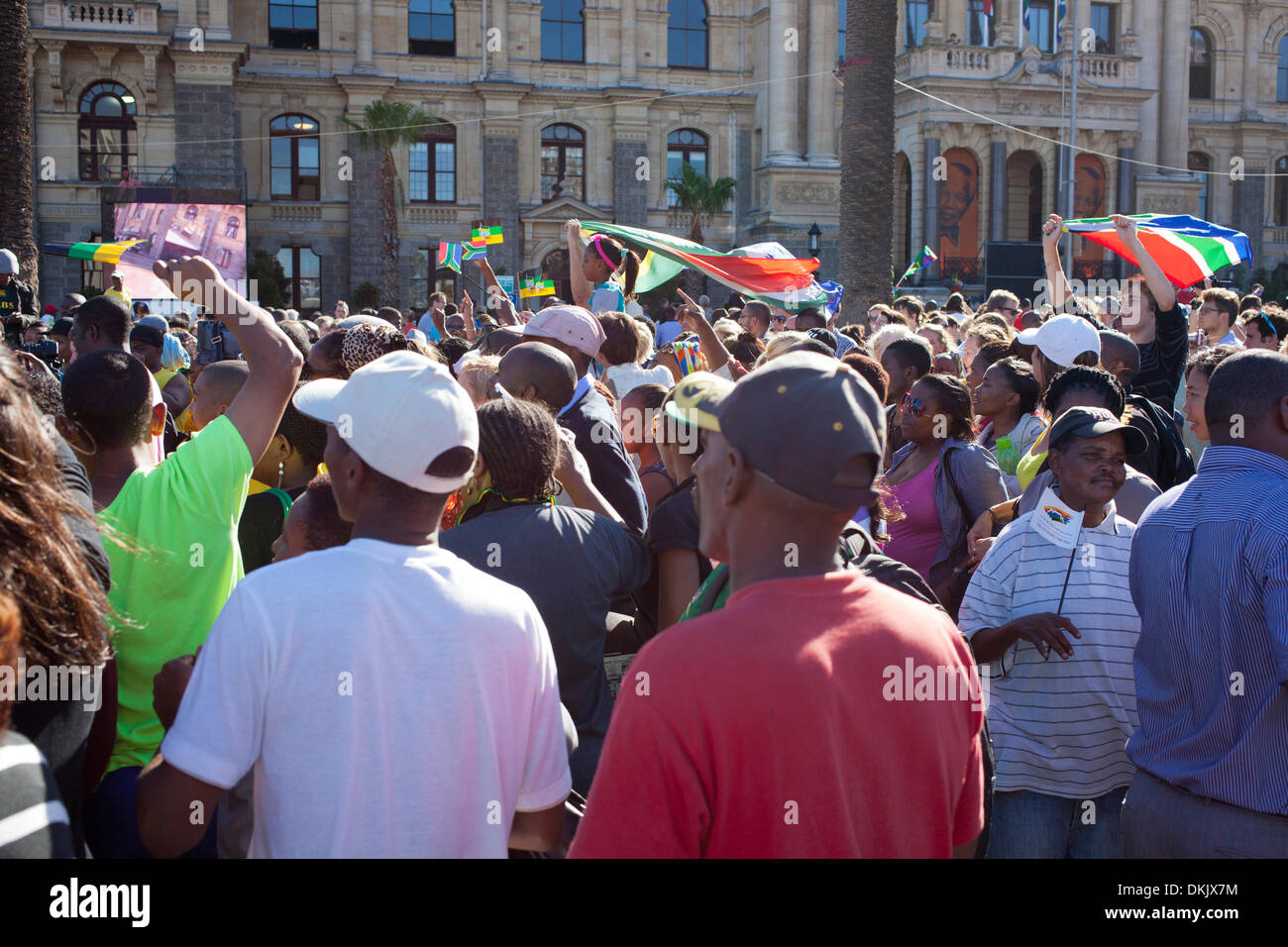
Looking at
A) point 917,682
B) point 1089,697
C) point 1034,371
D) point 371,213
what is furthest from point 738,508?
point 371,213

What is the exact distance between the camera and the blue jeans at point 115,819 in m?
3.01

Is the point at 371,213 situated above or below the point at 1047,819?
above

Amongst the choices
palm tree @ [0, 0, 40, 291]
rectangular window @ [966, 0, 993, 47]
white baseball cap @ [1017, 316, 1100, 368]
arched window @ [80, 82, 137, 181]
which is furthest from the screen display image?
rectangular window @ [966, 0, 993, 47]

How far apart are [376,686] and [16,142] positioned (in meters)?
16.0

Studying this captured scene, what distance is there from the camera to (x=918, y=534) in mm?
5309

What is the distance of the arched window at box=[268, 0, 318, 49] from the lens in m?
37.9

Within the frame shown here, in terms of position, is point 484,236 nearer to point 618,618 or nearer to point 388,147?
point 618,618

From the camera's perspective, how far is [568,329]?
589 cm

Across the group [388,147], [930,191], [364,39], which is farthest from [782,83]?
[364,39]

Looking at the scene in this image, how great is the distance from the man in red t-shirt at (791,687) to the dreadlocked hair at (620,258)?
6134 mm

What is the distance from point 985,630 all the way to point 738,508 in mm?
1917
